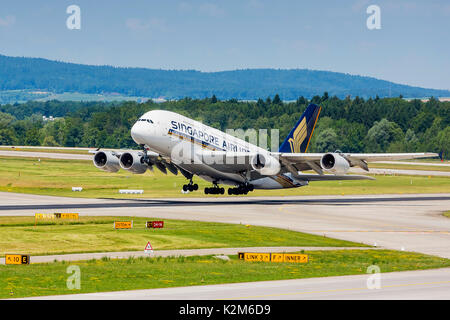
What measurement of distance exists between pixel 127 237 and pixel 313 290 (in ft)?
67.2

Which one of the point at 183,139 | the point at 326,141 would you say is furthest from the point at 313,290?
the point at 326,141

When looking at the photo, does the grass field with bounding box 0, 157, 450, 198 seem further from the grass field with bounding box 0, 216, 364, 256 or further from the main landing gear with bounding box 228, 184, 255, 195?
the grass field with bounding box 0, 216, 364, 256

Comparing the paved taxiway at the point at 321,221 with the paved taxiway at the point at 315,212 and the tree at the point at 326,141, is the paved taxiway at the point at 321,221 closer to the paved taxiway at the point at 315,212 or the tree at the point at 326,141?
the paved taxiway at the point at 315,212

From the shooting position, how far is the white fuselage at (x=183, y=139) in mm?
64875

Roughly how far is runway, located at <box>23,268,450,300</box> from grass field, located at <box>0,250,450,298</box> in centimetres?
132

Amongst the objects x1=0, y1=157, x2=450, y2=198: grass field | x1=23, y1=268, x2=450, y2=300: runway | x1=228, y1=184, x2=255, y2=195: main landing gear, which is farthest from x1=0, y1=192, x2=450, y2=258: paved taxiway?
x1=23, y1=268, x2=450, y2=300: runway

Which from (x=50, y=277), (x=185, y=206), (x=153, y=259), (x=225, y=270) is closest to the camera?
(x=50, y=277)

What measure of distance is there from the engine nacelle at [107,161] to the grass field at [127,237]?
17.3 m

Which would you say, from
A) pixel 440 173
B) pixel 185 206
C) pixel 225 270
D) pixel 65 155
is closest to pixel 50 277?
pixel 225 270

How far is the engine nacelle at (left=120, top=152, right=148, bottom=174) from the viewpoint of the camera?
7131cm

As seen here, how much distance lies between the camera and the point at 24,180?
102 m

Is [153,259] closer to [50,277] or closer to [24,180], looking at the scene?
[50,277]
